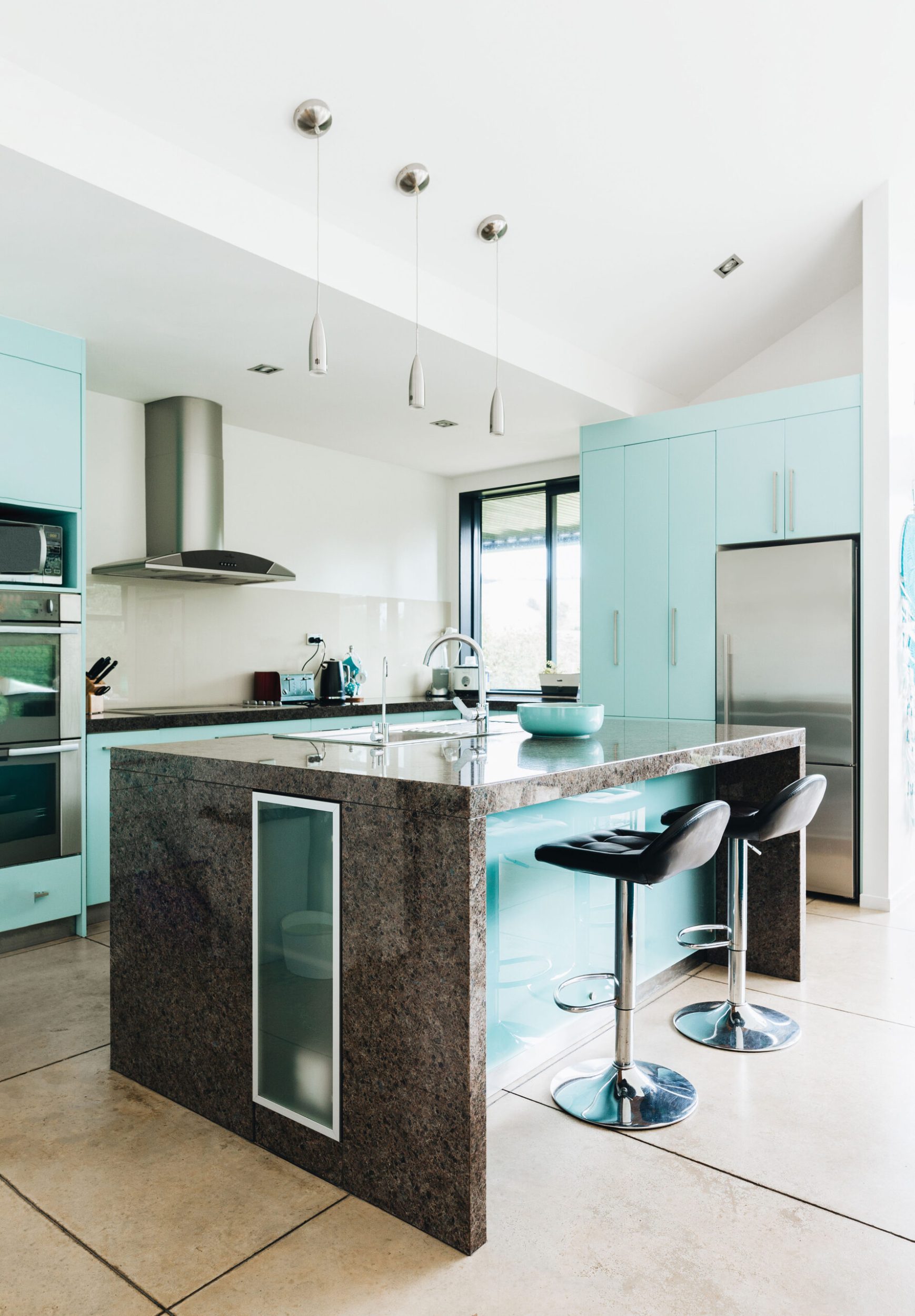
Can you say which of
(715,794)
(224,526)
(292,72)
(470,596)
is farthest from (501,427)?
(470,596)

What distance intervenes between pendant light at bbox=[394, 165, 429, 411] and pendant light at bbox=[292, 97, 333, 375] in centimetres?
28

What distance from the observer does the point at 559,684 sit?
5.39m

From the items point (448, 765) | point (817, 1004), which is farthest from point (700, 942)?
point (448, 765)

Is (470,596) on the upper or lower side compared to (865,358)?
lower

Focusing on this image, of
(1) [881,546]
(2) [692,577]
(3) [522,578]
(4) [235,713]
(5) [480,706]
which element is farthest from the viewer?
(3) [522,578]

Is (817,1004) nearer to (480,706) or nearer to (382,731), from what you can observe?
(480,706)

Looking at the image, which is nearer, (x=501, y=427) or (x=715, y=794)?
(x=501, y=427)

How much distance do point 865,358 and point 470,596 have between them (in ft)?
10.3

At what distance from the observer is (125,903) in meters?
2.35

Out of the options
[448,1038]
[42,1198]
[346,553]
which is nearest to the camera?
[448,1038]

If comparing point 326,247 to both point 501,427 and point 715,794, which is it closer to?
point 501,427

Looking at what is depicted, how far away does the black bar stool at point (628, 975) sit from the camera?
195 centimetres

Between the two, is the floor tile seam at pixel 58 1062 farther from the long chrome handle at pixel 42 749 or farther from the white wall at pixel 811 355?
the white wall at pixel 811 355

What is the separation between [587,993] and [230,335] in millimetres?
2780
